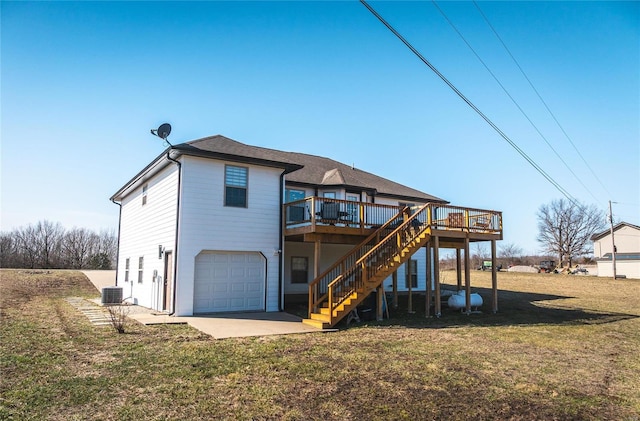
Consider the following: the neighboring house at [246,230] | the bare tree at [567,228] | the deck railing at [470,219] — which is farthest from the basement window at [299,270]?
the bare tree at [567,228]

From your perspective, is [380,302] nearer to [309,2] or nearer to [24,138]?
[309,2]

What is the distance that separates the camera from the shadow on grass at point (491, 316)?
41.6ft

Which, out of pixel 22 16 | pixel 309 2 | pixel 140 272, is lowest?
pixel 140 272

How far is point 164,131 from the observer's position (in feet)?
45.1

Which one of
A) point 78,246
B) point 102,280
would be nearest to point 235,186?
point 102,280

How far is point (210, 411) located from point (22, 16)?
8.37m

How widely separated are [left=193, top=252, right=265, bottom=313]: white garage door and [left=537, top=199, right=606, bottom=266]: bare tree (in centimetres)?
5482

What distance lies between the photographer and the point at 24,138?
982cm

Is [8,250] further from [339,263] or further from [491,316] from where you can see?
[491,316]

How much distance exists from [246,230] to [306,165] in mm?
6503

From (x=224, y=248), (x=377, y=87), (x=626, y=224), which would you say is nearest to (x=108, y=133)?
(x=224, y=248)

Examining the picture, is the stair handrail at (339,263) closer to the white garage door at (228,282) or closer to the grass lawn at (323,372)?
the grass lawn at (323,372)

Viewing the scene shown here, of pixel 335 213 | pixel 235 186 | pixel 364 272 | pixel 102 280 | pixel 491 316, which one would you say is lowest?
pixel 491 316

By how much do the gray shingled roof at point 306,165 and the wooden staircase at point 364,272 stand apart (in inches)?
171
